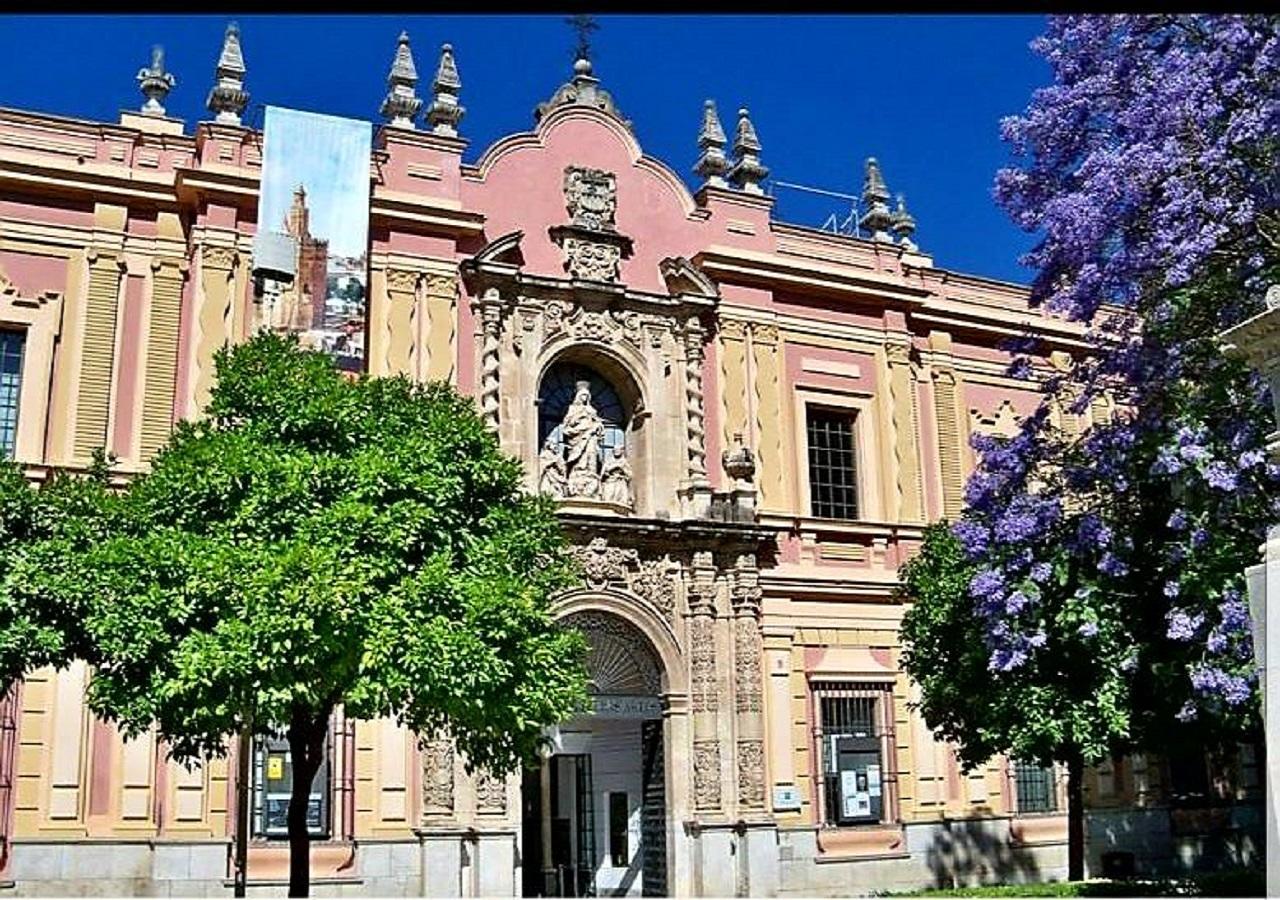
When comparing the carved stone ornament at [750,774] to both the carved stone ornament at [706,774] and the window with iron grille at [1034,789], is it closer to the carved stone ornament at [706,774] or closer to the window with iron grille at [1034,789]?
the carved stone ornament at [706,774]

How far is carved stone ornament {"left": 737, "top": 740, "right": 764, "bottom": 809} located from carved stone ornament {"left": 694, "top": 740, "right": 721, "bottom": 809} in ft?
1.18

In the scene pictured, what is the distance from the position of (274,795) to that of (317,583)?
283 inches

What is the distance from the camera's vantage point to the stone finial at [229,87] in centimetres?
2114

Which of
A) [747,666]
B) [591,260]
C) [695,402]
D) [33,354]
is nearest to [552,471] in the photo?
[695,402]

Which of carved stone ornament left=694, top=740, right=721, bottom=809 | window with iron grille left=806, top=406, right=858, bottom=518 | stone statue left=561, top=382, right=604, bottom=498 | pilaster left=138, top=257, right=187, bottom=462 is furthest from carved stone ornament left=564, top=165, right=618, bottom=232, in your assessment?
carved stone ornament left=694, top=740, right=721, bottom=809

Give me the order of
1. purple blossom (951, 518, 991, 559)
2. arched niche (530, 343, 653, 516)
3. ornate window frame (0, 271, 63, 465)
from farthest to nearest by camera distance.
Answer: arched niche (530, 343, 653, 516) → ornate window frame (0, 271, 63, 465) → purple blossom (951, 518, 991, 559)

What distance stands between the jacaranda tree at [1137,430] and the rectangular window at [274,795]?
9.27m

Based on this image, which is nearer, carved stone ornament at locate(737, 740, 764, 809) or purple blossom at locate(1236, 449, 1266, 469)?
purple blossom at locate(1236, 449, 1266, 469)

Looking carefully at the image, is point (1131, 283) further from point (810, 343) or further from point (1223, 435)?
point (810, 343)

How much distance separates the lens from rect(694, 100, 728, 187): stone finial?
2492 centimetres

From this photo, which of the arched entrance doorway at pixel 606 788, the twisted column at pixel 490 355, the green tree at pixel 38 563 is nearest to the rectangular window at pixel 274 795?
the arched entrance doorway at pixel 606 788

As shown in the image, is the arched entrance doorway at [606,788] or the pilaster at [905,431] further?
the pilaster at [905,431]

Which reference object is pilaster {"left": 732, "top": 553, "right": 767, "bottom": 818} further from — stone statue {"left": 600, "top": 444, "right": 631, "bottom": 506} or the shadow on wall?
the shadow on wall

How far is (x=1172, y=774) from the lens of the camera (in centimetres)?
2673
